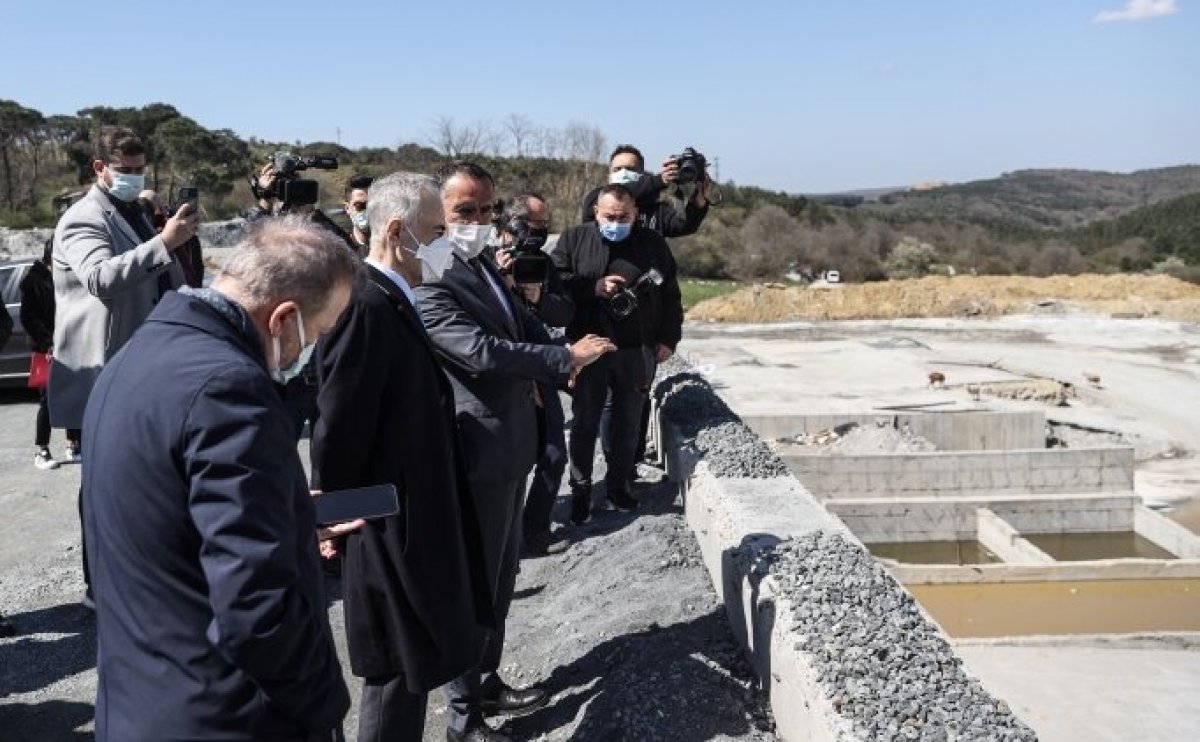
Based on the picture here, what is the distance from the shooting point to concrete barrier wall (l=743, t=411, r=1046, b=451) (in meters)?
15.2

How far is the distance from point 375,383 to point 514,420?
3.06ft

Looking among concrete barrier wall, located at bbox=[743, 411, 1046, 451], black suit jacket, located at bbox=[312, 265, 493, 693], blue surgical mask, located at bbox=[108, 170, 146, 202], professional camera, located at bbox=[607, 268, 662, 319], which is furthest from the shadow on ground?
concrete barrier wall, located at bbox=[743, 411, 1046, 451]

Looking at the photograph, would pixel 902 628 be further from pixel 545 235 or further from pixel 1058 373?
pixel 1058 373

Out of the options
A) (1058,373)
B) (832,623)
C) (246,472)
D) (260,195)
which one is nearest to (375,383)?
(246,472)

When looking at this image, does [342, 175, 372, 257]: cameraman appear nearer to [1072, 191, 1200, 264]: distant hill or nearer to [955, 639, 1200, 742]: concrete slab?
[955, 639, 1200, 742]: concrete slab

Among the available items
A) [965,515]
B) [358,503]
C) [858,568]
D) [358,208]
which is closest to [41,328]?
[358,208]

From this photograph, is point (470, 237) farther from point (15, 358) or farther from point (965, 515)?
point (965, 515)

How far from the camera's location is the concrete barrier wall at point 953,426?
1523 centimetres

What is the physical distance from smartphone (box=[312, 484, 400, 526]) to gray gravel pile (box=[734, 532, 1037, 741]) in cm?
146

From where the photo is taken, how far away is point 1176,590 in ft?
37.3

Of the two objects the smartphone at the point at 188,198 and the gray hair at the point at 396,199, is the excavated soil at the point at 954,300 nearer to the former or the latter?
the smartphone at the point at 188,198

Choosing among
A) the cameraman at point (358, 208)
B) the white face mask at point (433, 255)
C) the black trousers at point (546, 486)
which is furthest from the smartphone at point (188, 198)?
the black trousers at point (546, 486)

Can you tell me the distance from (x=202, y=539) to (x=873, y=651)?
2.20 m

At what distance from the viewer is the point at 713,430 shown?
20.3 feet
